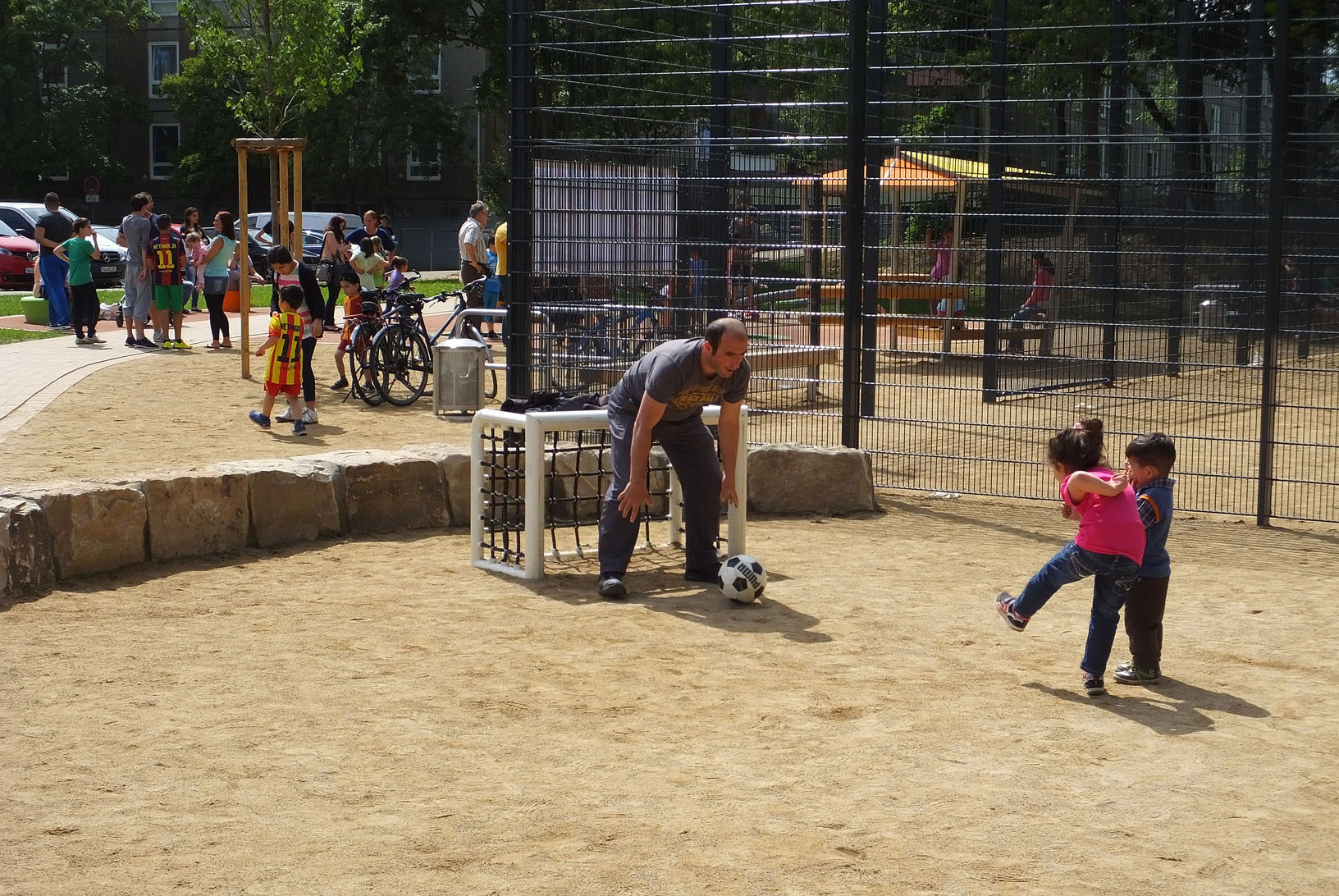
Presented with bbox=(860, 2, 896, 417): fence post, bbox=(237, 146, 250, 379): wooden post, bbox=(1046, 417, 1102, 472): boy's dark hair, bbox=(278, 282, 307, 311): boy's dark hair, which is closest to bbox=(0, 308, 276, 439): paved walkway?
bbox=(237, 146, 250, 379): wooden post

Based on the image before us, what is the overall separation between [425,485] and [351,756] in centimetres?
411

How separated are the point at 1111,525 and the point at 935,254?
5.63 meters

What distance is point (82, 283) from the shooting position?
1780cm

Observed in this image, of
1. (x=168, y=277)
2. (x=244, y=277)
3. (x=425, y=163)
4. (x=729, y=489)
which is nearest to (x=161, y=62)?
(x=425, y=163)

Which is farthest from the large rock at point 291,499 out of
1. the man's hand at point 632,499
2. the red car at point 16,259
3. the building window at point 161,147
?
the building window at point 161,147

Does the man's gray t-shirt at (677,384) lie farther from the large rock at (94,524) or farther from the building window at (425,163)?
the building window at (425,163)

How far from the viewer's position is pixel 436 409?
520 inches

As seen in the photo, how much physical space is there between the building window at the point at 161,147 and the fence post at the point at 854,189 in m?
48.5

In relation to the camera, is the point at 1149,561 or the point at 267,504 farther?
the point at 267,504

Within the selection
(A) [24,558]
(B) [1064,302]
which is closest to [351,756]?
(A) [24,558]

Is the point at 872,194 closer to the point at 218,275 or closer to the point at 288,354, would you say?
the point at 288,354

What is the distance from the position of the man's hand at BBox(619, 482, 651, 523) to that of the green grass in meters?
13.2

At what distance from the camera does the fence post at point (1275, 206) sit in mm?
8984

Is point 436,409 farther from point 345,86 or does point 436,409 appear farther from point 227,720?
point 345,86
